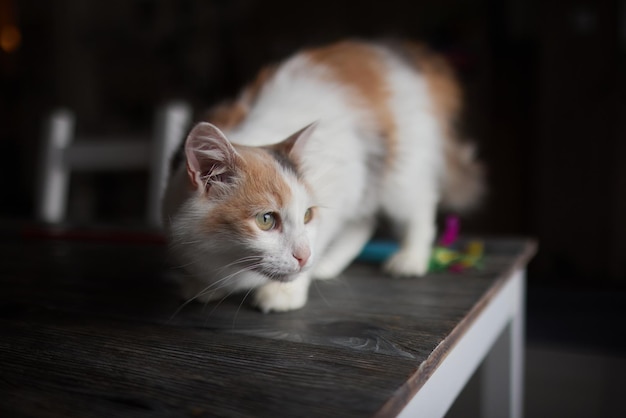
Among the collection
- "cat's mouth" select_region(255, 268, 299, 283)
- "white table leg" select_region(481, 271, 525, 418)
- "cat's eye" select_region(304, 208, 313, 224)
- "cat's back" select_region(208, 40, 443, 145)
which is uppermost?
"cat's back" select_region(208, 40, 443, 145)

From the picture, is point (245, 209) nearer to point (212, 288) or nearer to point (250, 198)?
point (250, 198)

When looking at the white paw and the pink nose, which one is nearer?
the pink nose

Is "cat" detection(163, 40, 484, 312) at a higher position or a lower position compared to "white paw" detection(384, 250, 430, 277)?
higher

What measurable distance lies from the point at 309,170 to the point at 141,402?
0.45 m

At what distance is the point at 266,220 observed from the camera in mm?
708

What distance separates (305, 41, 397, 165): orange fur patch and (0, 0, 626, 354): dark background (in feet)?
1.62

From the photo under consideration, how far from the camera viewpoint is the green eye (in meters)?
0.70

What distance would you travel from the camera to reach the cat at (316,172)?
2.32ft

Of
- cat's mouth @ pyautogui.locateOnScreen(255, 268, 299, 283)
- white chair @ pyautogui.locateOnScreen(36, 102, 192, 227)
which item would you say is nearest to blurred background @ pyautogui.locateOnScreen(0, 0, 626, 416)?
white chair @ pyautogui.locateOnScreen(36, 102, 192, 227)

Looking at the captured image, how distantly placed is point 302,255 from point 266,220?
0.22 ft

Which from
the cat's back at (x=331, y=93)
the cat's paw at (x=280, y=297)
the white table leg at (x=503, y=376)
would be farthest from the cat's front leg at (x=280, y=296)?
the white table leg at (x=503, y=376)

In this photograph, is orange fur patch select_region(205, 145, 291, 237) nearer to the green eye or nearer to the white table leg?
the green eye

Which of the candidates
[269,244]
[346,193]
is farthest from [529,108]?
[269,244]

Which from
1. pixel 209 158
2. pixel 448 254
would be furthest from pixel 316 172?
pixel 448 254
